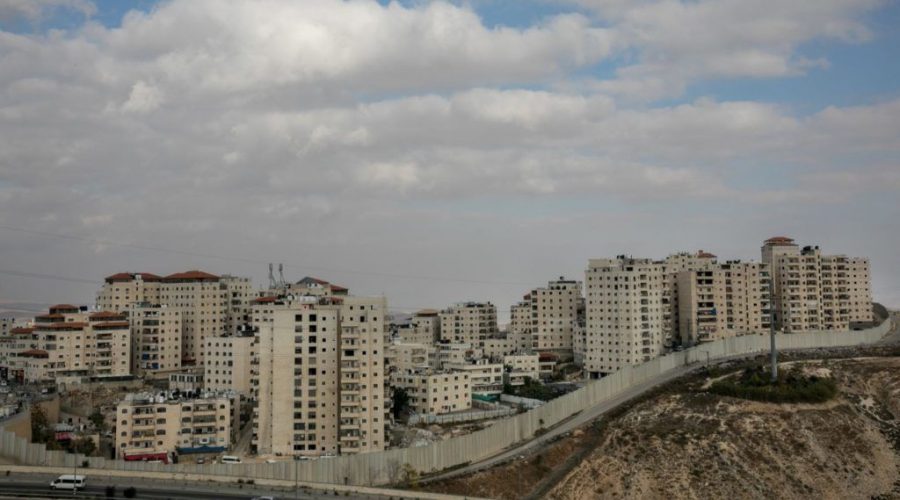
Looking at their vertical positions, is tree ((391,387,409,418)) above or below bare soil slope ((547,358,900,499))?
above

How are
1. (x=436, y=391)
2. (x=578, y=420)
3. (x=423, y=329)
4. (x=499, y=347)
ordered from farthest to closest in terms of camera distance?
(x=423, y=329) → (x=499, y=347) → (x=436, y=391) → (x=578, y=420)

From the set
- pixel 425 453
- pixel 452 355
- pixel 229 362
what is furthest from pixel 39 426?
pixel 452 355

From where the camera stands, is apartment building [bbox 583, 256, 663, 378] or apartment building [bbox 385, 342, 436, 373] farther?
apartment building [bbox 583, 256, 663, 378]

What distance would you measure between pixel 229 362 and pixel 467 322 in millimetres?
38317

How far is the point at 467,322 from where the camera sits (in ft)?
351

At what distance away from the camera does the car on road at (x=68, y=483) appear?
136 ft

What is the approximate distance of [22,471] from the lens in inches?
1823

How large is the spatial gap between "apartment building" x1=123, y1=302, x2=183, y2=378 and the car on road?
42.5 m

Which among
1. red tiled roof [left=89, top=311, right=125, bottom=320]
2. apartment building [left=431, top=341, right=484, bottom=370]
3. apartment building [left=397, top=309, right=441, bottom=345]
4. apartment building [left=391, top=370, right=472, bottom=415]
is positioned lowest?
apartment building [left=391, top=370, right=472, bottom=415]

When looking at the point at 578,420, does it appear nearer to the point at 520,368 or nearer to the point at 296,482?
the point at 520,368

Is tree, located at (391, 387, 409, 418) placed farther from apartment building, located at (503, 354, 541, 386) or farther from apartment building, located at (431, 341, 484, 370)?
apartment building, located at (503, 354, 541, 386)

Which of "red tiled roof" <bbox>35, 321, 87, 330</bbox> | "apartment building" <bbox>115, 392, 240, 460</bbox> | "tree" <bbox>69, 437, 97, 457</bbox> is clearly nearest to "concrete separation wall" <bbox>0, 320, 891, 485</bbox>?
"tree" <bbox>69, 437, 97, 457</bbox>

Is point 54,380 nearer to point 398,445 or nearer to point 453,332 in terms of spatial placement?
point 398,445

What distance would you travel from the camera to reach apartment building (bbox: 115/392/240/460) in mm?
59600
